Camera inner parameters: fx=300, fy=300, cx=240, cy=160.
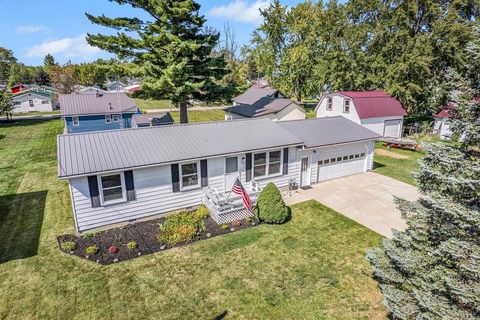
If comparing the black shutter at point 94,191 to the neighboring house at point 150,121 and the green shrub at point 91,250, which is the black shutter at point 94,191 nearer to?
the green shrub at point 91,250

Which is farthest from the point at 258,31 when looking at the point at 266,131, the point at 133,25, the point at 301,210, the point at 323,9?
the point at 301,210

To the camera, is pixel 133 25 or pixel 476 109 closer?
pixel 476 109

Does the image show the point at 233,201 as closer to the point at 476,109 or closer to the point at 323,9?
the point at 476,109

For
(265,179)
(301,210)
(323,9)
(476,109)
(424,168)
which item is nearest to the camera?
(476,109)

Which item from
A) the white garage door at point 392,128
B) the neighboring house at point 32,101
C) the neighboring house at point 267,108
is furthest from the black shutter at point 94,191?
the neighboring house at point 32,101

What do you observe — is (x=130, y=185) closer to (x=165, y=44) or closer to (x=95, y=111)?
(x=165, y=44)

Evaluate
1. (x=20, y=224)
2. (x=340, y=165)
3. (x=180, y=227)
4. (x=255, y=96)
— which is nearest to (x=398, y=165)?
(x=340, y=165)

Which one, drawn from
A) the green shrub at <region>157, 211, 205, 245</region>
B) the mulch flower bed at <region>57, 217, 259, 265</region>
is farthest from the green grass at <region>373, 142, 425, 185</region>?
the green shrub at <region>157, 211, 205, 245</region>
